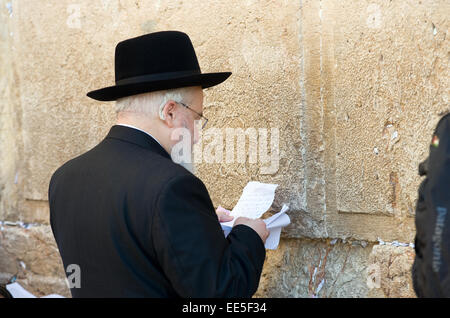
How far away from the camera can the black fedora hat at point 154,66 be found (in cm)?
214

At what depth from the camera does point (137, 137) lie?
6.97ft

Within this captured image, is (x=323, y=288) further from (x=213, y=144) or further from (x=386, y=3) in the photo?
(x=386, y=3)

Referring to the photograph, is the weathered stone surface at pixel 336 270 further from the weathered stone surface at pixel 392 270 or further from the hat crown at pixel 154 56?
the hat crown at pixel 154 56

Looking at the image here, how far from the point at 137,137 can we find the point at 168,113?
15 cm

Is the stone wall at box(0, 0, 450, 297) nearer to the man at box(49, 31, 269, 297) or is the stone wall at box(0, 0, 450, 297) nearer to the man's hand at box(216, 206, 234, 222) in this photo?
the man's hand at box(216, 206, 234, 222)

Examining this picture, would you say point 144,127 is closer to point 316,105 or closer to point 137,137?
point 137,137

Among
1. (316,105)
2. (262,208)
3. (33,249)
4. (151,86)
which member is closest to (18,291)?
(33,249)

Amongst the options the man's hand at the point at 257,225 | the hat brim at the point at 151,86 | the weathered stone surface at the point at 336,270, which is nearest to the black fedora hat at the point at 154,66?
the hat brim at the point at 151,86

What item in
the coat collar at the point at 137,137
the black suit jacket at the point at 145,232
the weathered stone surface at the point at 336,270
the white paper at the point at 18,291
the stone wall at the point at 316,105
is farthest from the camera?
the white paper at the point at 18,291

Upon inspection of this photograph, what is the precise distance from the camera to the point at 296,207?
2.72 m

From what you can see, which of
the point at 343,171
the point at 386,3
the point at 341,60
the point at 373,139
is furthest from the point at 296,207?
the point at 386,3

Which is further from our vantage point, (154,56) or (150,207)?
(154,56)
